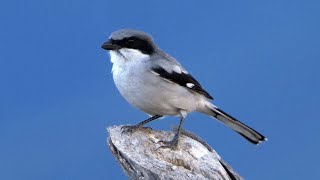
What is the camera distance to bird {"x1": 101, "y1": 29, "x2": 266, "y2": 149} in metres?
6.49

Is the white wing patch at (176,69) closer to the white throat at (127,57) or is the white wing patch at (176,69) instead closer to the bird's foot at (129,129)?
the white throat at (127,57)

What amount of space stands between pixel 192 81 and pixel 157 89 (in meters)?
0.43

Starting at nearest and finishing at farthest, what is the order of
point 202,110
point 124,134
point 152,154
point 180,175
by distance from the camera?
1. point 180,175
2. point 152,154
3. point 124,134
4. point 202,110

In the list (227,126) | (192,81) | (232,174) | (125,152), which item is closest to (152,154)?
(125,152)

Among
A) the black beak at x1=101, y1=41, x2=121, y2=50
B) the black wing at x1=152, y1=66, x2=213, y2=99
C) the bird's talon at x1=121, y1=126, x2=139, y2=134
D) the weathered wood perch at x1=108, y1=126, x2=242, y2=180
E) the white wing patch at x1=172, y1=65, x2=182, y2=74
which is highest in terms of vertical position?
the black beak at x1=101, y1=41, x2=121, y2=50

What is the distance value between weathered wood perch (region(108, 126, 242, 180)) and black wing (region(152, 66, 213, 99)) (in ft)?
1.83

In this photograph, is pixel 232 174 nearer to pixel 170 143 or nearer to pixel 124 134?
pixel 170 143

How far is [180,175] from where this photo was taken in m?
5.39

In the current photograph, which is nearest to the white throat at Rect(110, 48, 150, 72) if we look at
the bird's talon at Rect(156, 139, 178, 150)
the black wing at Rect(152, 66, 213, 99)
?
the black wing at Rect(152, 66, 213, 99)

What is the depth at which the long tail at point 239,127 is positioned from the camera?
719 centimetres

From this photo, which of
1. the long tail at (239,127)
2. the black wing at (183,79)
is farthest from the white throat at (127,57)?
the long tail at (239,127)

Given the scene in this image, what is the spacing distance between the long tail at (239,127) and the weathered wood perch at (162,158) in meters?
0.84

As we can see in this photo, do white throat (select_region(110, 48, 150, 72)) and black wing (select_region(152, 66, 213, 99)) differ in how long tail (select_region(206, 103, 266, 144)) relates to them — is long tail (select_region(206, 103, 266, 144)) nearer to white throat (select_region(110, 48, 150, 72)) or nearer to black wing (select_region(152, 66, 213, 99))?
black wing (select_region(152, 66, 213, 99))

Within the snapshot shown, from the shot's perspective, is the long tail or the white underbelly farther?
the long tail
